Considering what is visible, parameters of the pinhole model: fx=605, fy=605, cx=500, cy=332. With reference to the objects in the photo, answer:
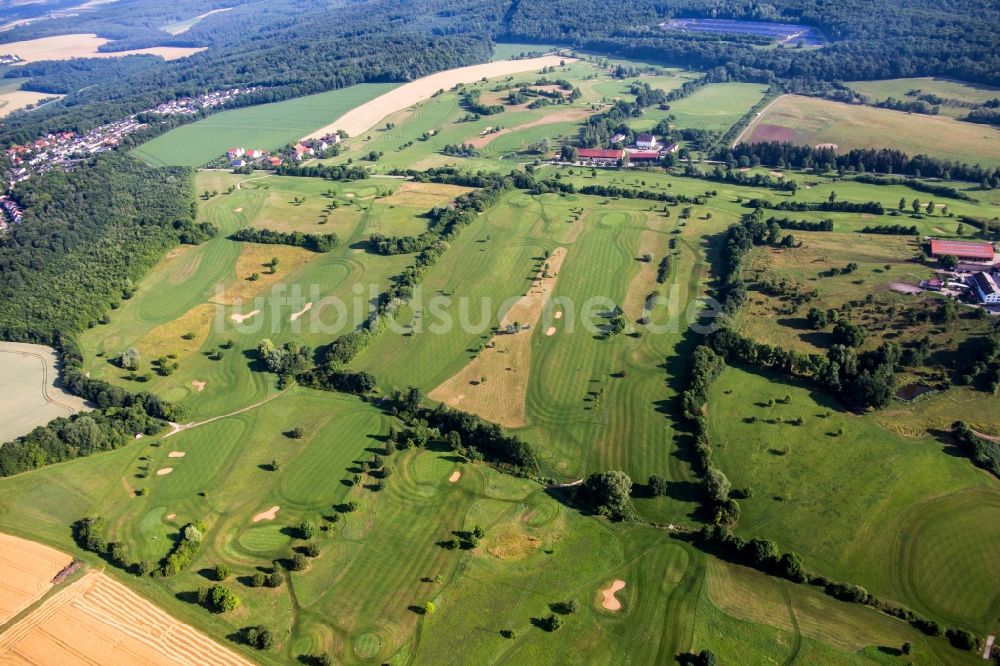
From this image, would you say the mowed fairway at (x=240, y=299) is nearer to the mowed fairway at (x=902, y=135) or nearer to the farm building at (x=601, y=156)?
the farm building at (x=601, y=156)

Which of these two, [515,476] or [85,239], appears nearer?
[515,476]

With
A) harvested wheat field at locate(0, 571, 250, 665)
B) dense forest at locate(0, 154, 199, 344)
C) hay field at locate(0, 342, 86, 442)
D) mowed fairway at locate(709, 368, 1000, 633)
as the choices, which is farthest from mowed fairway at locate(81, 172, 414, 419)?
mowed fairway at locate(709, 368, 1000, 633)

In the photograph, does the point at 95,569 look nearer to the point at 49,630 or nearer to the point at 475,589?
the point at 49,630

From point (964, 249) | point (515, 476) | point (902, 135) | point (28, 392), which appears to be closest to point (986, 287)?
point (964, 249)

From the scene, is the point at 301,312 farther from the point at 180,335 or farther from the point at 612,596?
the point at 612,596

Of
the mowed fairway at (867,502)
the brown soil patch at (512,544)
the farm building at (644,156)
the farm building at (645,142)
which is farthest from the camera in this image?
the farm building at (645,142)

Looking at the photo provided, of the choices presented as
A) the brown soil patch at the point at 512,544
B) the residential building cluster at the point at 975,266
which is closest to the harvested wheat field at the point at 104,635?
the brown soil patch at the point at 512,544

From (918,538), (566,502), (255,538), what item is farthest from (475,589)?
(918,538)
